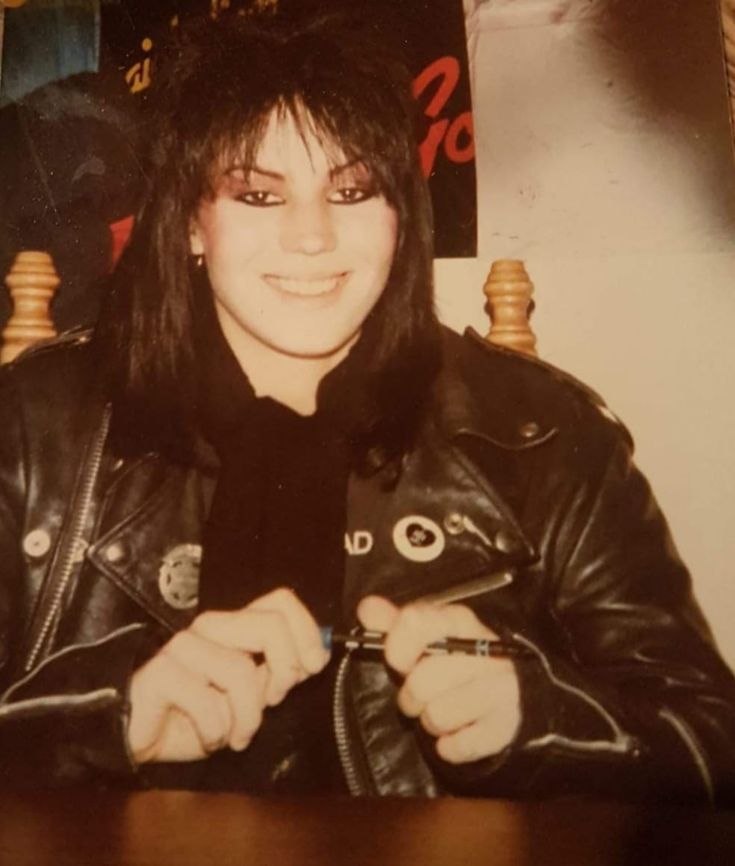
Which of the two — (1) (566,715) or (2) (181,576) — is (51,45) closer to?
(2) (181,576)

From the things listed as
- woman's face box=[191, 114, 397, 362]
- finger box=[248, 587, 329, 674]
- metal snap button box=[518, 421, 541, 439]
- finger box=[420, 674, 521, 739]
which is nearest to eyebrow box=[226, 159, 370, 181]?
woman's face box=[191, 114, 397, 362]

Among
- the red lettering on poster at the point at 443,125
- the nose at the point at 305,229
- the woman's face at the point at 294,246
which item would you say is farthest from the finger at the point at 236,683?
the red lettering on poster at the point at 443,125

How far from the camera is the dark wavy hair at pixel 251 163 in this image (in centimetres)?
117

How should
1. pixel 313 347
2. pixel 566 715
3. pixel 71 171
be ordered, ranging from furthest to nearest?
pixel 71 171 → pixel 313 347 → pixel 566 715

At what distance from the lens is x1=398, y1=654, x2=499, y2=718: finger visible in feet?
3.52

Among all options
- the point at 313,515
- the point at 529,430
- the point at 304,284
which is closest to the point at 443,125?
the point at 304,284

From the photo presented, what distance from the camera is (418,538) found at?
1131 mm

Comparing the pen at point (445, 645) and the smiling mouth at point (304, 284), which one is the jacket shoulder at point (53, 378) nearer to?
the smiling mouth at point (304, 284)

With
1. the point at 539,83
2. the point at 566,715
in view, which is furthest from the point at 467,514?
the point at 539,83

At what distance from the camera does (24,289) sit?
1237 mm

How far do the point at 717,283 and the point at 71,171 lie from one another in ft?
2.55

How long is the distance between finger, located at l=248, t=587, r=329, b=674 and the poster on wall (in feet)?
1.33

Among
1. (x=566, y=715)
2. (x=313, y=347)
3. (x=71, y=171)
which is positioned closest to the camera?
(x=566, y=715)

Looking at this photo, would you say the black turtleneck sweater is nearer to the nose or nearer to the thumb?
the thumb
